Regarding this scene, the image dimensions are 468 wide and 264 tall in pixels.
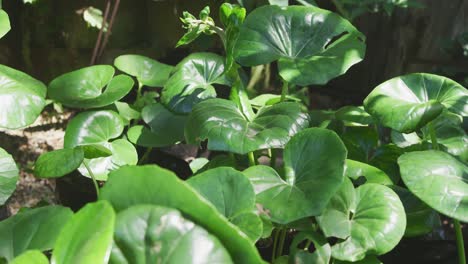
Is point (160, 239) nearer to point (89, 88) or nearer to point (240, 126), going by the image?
point (240, 126)

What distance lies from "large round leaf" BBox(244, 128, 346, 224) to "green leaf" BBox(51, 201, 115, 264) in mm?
326

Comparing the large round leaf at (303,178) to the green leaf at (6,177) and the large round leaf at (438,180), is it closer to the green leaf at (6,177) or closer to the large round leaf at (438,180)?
the large round leaf at (438,180)

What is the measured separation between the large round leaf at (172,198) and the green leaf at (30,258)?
10cm

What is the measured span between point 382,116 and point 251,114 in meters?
0.30

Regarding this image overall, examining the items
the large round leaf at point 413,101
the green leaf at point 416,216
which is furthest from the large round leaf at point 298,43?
the green leaf at point 416,216

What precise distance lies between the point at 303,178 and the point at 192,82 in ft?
1.73

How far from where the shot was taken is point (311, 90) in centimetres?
355

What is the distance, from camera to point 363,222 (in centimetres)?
91

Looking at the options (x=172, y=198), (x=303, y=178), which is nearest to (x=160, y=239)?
(x=172, y=198)

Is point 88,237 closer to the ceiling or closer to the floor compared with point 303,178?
closer to the ceiling

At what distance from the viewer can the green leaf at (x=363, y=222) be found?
0.86m

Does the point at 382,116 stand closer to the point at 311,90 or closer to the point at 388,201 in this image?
the point at 388,201

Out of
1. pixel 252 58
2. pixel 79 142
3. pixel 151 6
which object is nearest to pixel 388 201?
pixel 252 58

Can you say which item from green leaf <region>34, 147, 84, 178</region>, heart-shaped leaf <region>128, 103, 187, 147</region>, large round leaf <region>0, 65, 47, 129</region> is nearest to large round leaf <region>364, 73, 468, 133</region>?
heart-shaped leaf <region>128, 103, 187, 147</region>
